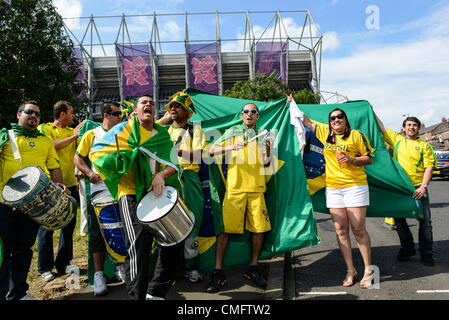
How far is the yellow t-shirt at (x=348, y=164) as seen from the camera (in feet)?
11.8

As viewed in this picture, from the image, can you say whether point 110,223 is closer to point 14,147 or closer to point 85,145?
point 85,145

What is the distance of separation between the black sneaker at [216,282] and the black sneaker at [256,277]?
305 millimetres

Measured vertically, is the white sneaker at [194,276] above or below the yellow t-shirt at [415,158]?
below

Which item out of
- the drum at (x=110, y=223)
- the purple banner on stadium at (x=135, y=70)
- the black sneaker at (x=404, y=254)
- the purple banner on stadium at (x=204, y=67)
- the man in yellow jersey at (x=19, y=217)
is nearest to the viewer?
the man in yellow jersey at (x=19, y=217)

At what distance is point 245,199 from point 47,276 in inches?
108

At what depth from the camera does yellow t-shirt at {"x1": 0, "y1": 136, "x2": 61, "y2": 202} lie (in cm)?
327

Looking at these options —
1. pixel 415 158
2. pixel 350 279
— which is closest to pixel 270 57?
pixel 415 158

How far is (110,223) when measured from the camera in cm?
344

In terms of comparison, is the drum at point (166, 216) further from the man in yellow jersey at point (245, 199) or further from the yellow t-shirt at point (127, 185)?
the man in yellow jersey at point (245, 199)

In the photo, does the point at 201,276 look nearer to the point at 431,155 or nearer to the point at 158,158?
the point at 158,158

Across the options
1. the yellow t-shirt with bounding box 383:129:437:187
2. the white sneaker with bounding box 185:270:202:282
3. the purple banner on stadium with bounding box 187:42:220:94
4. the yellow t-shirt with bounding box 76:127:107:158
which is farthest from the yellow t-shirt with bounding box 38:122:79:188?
the purple banner on stadium with bounding box 187:42:220:94

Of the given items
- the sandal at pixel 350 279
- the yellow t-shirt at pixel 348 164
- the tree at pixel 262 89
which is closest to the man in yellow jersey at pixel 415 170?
the yellow t-shirt at pixel 348 164
